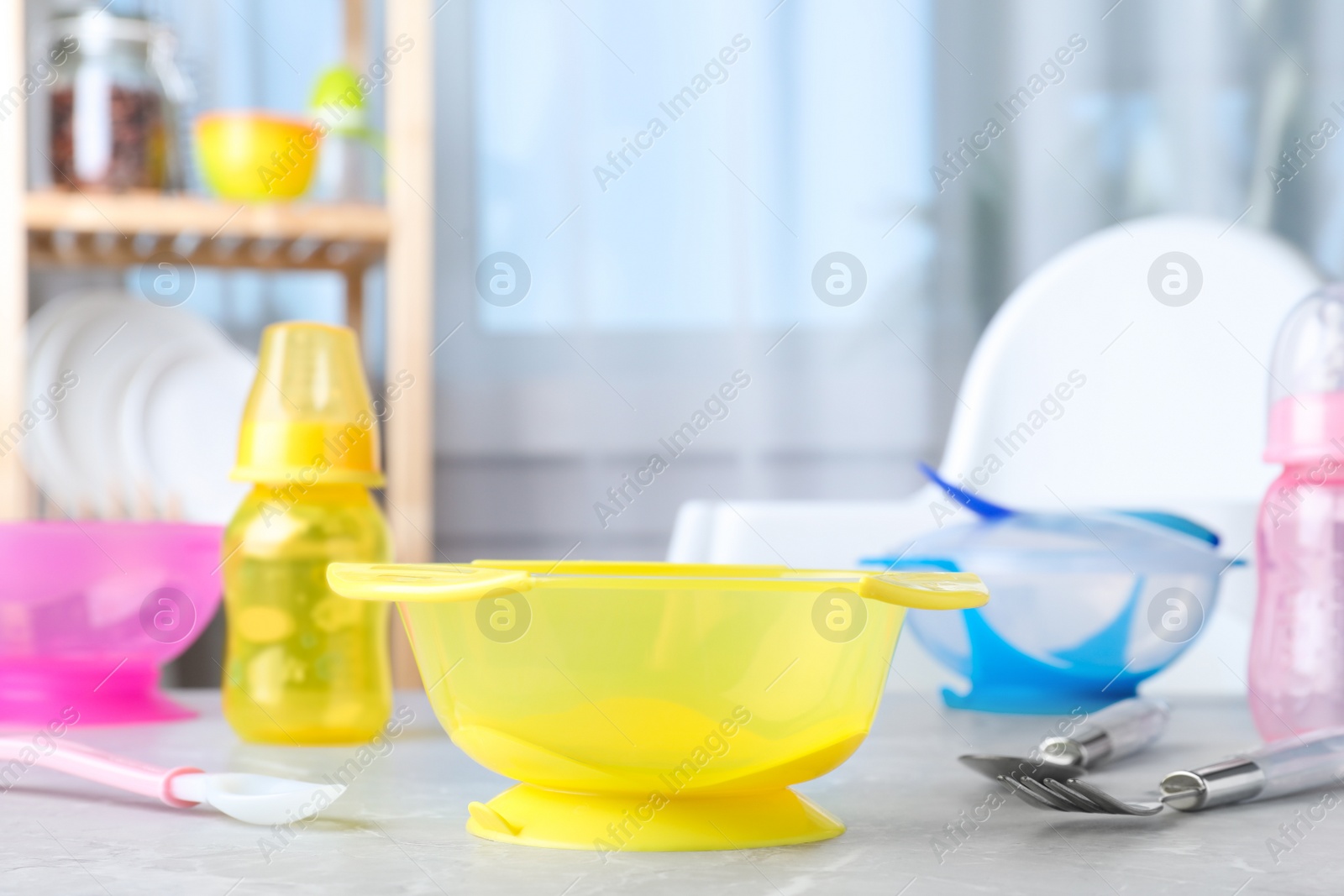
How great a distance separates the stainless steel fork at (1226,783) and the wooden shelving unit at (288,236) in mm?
1134

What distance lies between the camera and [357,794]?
411mm

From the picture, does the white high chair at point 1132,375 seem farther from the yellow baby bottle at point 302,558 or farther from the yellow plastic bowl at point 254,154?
the yellow baby bottle at point 302,558

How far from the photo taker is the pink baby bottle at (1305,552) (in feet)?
1.67

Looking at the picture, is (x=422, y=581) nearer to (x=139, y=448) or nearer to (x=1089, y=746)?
(x=1089, y=746)

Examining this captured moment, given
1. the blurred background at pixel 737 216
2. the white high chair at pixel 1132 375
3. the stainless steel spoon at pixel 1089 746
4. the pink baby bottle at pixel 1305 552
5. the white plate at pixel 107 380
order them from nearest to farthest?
the stainless steel spoon at pixel 1089 746 < the pink baby bottle at pixel 1305 552 < the white high chair at pixel 1132 375 < the white plate at pixel 107 380 < the blurred background at pixel 737 216

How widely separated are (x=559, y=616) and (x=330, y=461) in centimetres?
25


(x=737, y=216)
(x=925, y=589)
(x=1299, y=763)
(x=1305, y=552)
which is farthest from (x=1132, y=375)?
(x=925, y=589)

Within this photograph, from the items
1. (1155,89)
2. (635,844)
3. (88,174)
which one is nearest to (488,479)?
(88,174)

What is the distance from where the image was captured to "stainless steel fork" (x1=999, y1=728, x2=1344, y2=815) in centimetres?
38

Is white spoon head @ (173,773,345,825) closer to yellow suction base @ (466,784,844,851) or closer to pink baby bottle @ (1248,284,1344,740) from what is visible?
yellow suction base @ (466,784,844,851)

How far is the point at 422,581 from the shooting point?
340 mm

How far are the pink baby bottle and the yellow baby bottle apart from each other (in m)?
0.39

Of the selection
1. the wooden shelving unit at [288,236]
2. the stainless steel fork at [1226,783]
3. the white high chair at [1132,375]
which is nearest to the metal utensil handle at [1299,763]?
the stainless steel fork at [1226,783]

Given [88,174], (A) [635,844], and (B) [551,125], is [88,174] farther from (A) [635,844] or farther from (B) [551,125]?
(A) [635,844]
